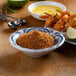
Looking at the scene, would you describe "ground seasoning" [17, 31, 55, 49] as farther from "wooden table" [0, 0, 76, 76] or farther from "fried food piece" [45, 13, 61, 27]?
"fried food piece" [45, 13, 61, 27]

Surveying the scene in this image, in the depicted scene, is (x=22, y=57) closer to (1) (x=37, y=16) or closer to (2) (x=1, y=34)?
(2) (x=1, y=34)

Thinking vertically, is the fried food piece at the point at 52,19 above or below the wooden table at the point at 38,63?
above

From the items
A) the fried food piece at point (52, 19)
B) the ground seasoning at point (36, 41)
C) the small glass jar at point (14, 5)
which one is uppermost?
the ground seasoning at point (36, 41)

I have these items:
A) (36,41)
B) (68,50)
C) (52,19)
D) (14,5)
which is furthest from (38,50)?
(14,5)

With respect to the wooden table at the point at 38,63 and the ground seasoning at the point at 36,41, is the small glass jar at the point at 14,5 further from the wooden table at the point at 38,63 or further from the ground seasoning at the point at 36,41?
the ground seasoning at the point at 36,41

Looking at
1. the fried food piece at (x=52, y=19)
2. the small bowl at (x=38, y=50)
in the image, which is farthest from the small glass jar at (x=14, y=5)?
the small bowl at (x=38, y=50)
